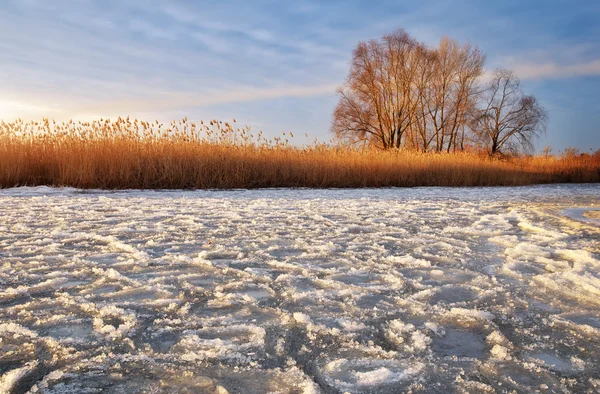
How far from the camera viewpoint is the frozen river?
951mm

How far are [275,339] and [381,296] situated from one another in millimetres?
519

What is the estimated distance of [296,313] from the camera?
51.1 inches

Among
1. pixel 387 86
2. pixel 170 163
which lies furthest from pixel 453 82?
pixel 170 163

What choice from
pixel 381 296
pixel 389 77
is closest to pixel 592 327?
pixel 381 296

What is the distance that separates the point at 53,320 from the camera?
1258 millimetres

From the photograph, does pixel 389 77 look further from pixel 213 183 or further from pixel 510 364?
pixel 510 364

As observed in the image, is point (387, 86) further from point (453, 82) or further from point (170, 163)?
point (170, 163)

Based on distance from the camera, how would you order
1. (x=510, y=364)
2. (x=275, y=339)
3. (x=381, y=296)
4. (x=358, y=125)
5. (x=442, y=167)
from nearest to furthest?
(x=510, y=364), (x=275, y=339), (x=381, y=296), (x=442, y=167), (x=358, y=125)

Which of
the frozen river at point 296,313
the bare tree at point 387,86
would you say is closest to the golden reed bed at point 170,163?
the frozen river at point 296,313

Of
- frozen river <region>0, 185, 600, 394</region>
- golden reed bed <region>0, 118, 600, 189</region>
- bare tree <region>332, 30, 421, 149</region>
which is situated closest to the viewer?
frozen river <region>0, 185, 600, 394</region>

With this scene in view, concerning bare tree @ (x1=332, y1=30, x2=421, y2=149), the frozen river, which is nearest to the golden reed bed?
the frozen river

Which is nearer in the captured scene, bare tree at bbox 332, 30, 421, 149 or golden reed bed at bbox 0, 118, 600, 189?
golden reed bed at bbox 0, 118, 600, 189

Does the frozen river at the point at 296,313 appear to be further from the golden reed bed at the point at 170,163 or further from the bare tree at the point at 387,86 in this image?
the bare tree at the point at 387,86

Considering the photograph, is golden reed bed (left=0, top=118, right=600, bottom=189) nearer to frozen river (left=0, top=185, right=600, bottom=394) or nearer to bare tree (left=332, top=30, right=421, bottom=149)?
frozen river (left=0, top=185, right=600, bottom=394)
